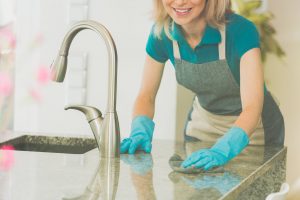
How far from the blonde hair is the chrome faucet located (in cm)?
58

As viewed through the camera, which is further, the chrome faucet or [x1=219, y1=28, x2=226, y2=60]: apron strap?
[x1=219, y1=28, x2=226, y2=60]: apron strap

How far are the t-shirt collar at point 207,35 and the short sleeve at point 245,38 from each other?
7cm

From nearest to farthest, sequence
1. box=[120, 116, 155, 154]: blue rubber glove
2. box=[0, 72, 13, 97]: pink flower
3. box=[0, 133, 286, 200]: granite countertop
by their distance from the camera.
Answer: box=[0, 133, 286, 200]: granite countertop, box=[120, 116, 155, 154]: blue rubber glove, box=[0, 72, 13, 97]: pink flower

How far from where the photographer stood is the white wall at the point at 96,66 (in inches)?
133

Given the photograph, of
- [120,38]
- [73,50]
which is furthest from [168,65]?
[73,50]

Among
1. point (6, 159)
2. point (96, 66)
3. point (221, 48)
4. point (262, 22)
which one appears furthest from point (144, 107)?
point (262, 22)

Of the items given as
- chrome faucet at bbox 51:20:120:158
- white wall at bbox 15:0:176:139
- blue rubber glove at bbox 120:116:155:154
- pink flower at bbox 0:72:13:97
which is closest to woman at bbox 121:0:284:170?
blue rubber glove at bbox 120:116:155:154

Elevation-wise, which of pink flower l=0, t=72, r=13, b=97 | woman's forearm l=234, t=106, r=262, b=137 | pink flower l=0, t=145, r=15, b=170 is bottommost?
pink flower l=0, t=145, r=15, b=170

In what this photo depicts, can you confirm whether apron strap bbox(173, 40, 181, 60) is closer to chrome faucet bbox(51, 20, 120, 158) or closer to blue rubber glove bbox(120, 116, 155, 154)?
blue rubber glove bbox(120, 116, 155, 154)

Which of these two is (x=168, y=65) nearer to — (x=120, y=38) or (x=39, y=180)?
(x=120, y=38)

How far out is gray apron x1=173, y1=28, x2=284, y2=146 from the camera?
2386 mm

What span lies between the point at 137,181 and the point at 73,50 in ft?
7.00

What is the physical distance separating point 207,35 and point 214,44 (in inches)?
2.8

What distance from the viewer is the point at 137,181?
1432mm
